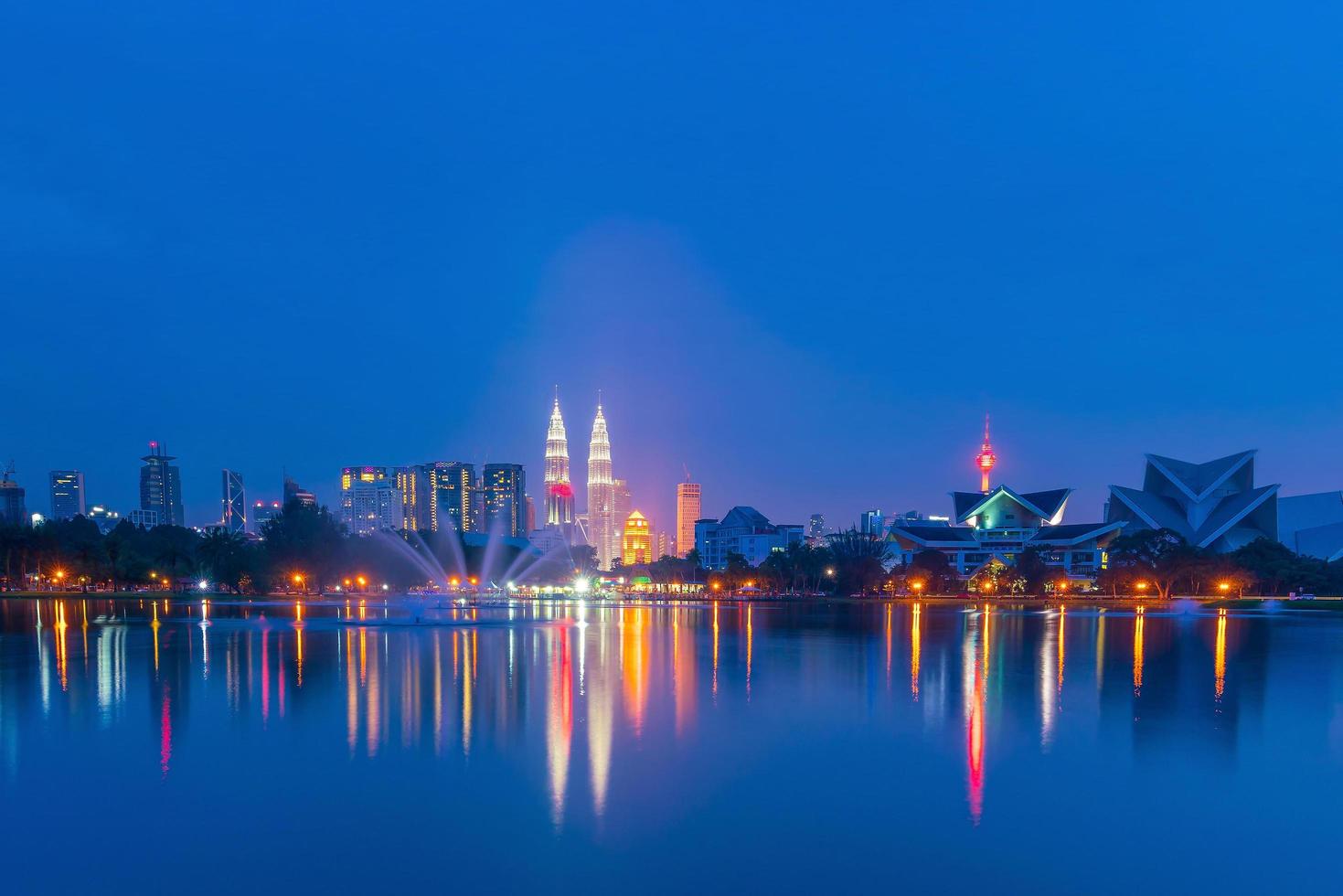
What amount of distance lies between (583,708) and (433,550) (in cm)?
9111

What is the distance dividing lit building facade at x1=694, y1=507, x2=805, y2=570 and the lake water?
14615cm

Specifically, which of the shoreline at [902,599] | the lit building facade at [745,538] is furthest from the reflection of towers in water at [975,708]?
the lit building facade at [745,538]

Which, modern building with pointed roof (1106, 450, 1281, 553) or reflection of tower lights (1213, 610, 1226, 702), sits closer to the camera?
reflection of tower lights (1213, 610, 1226, 702)

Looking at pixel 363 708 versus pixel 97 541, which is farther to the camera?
pixel 97 541

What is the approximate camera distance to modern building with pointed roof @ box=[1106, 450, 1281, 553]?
113312mm

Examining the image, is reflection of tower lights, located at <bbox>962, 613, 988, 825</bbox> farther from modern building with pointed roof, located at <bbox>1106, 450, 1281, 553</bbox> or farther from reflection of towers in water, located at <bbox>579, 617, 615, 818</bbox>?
modern building with pointed roof, located at <bbox>1106, 450, 1281, 553</bbox>

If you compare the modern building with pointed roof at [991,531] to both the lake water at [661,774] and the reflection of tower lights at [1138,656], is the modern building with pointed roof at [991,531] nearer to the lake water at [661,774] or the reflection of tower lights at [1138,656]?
the reflection of tower lights at [1138,656]

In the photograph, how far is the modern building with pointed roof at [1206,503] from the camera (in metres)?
113

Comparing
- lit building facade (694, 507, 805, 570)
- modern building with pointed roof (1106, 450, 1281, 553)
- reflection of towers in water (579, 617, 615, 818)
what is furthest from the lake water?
lit building facade (694, 507, 805, 570)

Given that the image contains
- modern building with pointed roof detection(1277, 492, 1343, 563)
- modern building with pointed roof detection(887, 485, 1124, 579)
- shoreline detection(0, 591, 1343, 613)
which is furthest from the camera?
modern building with pointed roof detection(887, 485, 1124, 579)

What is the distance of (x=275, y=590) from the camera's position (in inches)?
3939

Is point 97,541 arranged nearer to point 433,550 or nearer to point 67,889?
point 433,550

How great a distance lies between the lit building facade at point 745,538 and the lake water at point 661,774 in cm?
14615

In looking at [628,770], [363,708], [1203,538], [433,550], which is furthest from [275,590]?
[1203,538]
